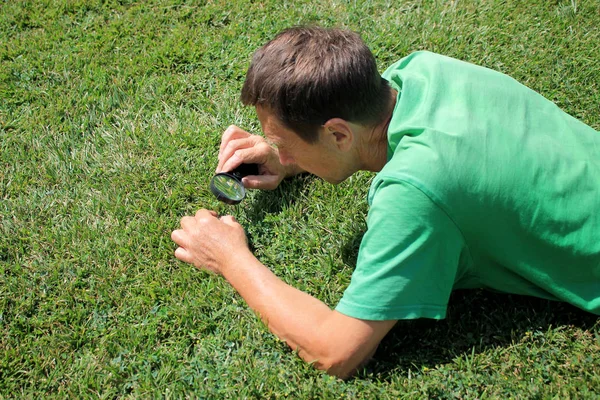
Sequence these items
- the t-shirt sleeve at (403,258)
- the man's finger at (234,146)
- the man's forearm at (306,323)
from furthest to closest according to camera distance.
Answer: the man's finger at (234,146)
the man's forearm at (306,323)
the t-shirt sleeve at (403,258)

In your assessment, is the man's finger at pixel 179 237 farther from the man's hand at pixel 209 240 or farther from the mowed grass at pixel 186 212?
the mowed grass at pixel 186 212

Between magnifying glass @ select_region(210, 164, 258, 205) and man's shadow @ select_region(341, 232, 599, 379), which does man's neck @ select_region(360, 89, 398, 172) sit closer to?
man's shadow @ select_region(341, 232, 599, 379)

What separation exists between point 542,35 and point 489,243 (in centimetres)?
258

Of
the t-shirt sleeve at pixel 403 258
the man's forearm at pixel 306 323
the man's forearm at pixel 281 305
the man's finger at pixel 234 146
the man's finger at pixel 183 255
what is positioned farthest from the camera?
the man's finger at pixel 234 146

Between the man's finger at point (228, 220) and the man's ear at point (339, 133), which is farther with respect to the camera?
the man's finger at point (228, 220)

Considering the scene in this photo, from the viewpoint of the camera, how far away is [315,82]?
8.11ft

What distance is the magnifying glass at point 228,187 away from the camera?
3451 mm

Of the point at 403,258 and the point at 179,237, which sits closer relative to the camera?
the point at 403,258

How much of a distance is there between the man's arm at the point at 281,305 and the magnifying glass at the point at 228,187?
12 cm

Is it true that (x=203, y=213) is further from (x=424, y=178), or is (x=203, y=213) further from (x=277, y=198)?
(x=424, y=178)

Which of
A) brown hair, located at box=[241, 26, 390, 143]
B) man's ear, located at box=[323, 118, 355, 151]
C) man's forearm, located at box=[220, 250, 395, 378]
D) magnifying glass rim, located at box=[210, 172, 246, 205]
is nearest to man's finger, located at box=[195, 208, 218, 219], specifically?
magnifying glass rim, located at box=[210, 172, 246, 205]

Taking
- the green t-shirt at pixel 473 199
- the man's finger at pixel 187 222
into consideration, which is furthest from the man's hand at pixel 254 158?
the green t-shirt at pixel 473 199

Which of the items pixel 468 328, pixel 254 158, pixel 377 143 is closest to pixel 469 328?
pixel 468 328

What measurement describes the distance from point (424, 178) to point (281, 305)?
95 centimetres
